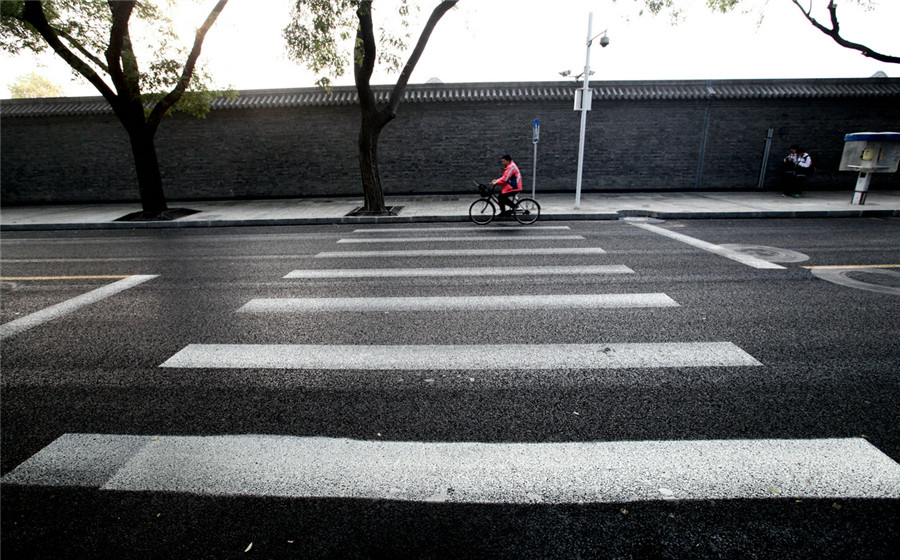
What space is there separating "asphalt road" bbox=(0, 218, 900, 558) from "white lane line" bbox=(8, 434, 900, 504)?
0.04 meters

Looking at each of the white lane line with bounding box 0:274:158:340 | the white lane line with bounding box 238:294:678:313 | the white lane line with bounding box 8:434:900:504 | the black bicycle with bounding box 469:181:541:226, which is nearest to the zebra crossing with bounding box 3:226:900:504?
the white lane line with bounding box 8:434:900:504

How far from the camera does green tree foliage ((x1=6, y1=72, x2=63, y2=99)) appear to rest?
50281mm

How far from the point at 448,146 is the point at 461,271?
474 inches

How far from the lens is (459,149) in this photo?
18.0 m

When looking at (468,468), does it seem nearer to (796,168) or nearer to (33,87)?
(796,168)

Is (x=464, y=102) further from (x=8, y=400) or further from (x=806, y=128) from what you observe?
(x=8, y=400)

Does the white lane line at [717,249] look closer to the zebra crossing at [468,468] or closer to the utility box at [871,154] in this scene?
the zebra crossing at [468,468]

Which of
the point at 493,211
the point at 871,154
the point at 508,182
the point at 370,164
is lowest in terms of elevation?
the point at 493,211

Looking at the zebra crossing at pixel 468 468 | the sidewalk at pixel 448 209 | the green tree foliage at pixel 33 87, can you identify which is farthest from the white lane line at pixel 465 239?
the green tree foliage at pixel 33 87

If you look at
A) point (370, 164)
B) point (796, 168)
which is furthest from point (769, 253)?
point (796, 168)

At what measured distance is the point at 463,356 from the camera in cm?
416

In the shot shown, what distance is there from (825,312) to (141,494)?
21.8ft

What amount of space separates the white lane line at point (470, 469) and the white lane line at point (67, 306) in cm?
313

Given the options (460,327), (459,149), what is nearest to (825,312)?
(460,327)
